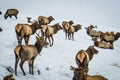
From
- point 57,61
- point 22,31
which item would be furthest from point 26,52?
point 22,31

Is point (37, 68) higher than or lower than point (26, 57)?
lower

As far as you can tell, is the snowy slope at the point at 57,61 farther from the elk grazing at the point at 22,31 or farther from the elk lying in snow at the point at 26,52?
the elk grazing at the point at 22,31

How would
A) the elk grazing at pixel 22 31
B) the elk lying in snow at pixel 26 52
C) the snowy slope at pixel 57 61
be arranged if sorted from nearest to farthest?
1. the elk lying in snow at pixel 26 52
2. the snowy slope at pixel 57 61
3. the elk grazing at pixel 22 31

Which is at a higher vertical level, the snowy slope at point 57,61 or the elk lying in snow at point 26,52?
the elk lying in snow at point 26,52

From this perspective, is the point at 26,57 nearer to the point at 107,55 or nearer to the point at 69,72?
the point at 69,72

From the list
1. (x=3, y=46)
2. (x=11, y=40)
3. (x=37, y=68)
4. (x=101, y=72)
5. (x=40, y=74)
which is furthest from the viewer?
(x=11, y=40)

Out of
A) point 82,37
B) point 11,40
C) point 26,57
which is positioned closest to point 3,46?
point 11,40

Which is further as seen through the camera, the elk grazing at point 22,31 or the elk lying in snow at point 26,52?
the elk grazing at point 22,31

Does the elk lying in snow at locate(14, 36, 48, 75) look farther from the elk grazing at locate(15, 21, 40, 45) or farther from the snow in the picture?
the elk grazing at locate(15, 21, 40, 45)

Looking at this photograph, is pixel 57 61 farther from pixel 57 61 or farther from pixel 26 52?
pixel 26 52

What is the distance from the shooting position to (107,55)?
65.2ft

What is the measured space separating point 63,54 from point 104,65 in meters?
2.65

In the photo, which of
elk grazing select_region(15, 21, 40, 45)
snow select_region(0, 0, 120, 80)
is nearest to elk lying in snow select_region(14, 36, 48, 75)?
snow select_region(0, 0, 120, 80)

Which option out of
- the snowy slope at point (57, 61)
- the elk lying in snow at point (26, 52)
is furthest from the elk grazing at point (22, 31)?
the elk lying in snow at point (26, 52)
